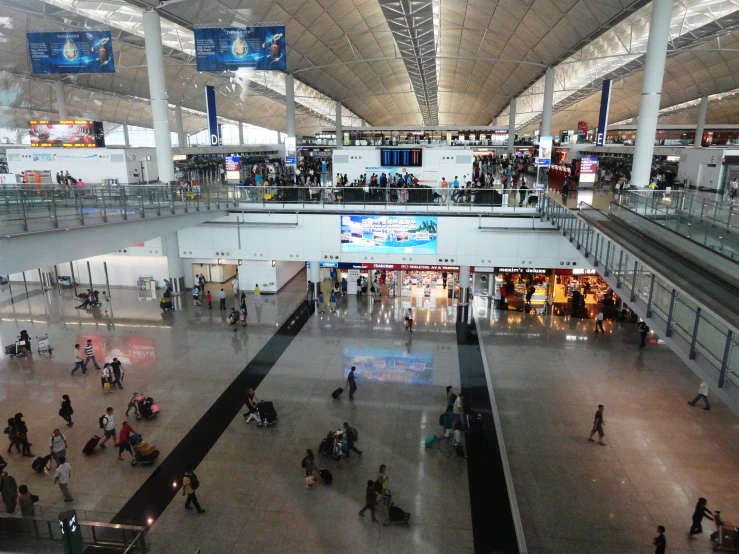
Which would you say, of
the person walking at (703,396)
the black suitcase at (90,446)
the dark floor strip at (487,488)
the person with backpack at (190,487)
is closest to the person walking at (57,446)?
the black suitcase at (90,446)

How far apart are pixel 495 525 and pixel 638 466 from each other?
409 centimetres

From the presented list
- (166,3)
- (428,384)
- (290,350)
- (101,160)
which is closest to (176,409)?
(290,350)

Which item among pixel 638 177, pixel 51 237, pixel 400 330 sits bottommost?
pixel 400 330

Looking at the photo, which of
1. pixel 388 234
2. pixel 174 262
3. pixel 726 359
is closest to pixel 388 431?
pixel 726 359

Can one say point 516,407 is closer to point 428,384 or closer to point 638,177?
point 428,384

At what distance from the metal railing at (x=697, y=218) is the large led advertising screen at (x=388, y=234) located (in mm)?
9878

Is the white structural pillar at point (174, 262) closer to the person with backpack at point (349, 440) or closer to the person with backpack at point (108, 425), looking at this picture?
the person with backpack at point (108, 425)

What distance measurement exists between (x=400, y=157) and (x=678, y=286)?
19979 millimetres

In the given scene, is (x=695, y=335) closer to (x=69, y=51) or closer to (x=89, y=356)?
(x=89, y=356)

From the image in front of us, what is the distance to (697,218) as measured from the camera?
35.4ft

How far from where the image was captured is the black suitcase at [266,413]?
40.7ft

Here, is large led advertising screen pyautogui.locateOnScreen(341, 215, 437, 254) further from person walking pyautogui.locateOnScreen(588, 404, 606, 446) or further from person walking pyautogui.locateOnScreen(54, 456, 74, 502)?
person walking pyautogui.locateOnScreen(54, 456, 74, 502)

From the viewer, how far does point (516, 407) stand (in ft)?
44.8

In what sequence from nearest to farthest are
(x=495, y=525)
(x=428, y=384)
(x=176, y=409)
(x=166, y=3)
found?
(x=495, y=525), (x=176, y=409), (x=428, y=384), (x=166, y=3)
